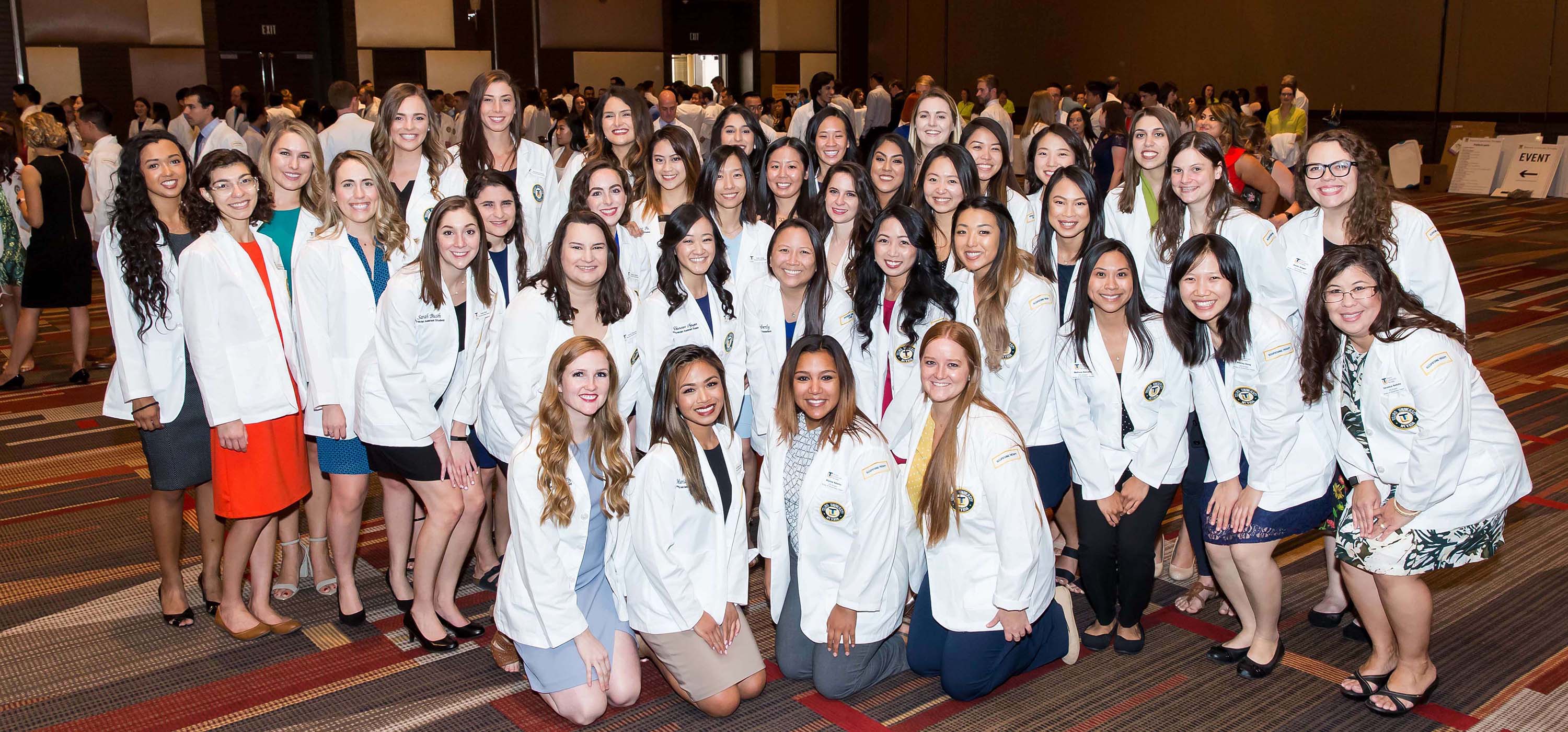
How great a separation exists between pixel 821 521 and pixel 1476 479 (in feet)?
5.44

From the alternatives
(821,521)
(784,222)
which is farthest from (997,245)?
(821,521)

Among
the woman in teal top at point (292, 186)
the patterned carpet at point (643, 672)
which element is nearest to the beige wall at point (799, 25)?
the patterned carpet at point (643, 672)

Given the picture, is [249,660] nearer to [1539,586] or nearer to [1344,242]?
[1344,242]

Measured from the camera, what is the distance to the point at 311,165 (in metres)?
3.54

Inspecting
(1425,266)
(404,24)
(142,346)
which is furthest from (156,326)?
(404,24)

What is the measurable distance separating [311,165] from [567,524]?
1.52 metres

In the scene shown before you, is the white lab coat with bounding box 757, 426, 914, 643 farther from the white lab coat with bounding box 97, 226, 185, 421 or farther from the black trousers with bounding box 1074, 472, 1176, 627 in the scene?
the white lab coat with bounding box 97, 226, 185, 421

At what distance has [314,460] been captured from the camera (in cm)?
382

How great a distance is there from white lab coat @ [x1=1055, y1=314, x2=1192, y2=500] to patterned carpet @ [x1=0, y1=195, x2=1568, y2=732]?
0.54 meters

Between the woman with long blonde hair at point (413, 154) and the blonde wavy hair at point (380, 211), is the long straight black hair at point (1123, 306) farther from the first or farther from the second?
the woman with long blonde hair at point (413, 154)

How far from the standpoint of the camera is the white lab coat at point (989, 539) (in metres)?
2.97

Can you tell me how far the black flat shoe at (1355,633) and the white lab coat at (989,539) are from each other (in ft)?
3.27

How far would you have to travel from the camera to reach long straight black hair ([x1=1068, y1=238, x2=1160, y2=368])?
316 cm

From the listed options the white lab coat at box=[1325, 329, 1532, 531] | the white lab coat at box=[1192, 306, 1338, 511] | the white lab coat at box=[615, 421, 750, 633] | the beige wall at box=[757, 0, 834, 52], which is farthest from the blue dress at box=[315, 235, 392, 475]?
the beige wall at box=[757, 0, 834, 52]
